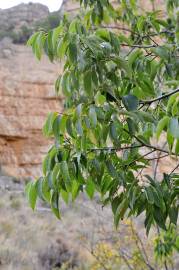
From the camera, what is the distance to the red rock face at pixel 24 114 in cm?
1662

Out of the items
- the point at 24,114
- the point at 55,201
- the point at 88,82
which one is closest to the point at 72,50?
the point at 88,82

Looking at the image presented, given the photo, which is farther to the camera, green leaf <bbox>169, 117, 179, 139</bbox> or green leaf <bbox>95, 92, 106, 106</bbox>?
green leaf <bbox>95, 92, 106, 106</bbox>

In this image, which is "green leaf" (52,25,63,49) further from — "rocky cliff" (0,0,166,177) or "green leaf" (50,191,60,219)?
"rocky cliff" (0,0,166,177)

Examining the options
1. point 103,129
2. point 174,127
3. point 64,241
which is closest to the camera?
point 174,127

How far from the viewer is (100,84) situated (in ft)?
5.23

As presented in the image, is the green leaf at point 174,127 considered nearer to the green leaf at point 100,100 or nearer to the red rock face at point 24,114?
the green leaf at point 100,100

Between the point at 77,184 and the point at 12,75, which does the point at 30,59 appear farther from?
the point at 77,184

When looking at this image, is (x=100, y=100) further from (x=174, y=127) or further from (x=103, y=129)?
(x=174, y=127)

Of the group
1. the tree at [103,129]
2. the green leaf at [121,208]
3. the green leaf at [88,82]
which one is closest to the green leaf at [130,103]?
the tree at [103,129]

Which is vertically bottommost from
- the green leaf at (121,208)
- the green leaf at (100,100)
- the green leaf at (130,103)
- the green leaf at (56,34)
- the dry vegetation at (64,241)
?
the dry vegetation at (64,241)

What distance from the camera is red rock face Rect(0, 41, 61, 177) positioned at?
54.5 ft

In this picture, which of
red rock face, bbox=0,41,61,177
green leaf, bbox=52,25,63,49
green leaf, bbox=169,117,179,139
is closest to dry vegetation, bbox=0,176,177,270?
green leaf, bbox=52,25,63,49

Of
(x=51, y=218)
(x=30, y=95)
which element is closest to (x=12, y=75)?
(x=30, y=95)

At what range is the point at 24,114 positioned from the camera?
1738cm
